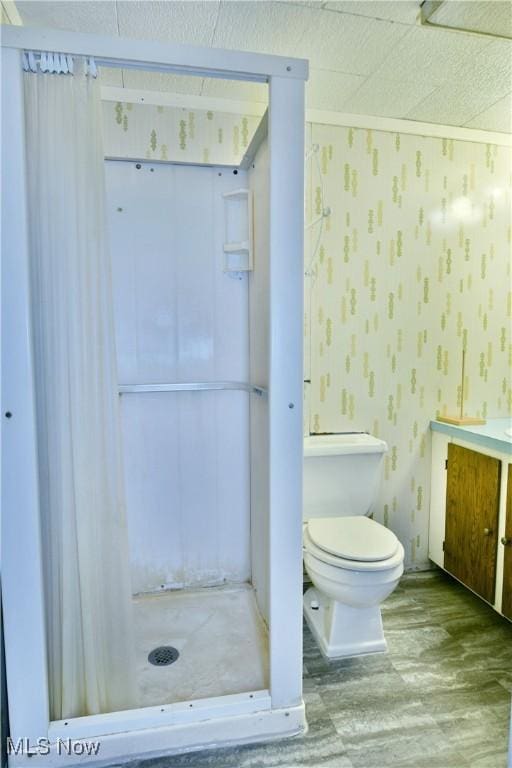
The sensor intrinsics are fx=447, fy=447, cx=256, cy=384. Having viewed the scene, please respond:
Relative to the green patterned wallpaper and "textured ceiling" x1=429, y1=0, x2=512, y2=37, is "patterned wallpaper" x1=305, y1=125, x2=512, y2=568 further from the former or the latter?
"textured ceiling" x1=429, y1=0, x2=512, y2=37

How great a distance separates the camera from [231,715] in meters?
1.39

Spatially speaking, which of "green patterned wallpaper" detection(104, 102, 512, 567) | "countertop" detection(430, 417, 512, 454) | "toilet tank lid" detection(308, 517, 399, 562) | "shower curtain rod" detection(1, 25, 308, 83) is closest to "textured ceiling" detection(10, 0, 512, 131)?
"green patterned wallpaper" detection(104, 102, 512, 567)

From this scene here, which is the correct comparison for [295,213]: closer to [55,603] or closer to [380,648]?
[55,603]

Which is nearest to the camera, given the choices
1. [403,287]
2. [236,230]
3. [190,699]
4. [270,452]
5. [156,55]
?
[156,55]

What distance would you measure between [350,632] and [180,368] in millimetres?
1318

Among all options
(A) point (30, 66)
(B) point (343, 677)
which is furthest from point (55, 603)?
(A) point (30, 66)

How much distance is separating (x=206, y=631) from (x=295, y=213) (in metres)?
1.64

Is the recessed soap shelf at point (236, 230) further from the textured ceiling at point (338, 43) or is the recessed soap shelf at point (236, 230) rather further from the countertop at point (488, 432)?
the countertop at point (488, 432)

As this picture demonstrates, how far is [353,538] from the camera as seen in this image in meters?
1.81

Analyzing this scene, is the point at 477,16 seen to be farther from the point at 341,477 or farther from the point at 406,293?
the point at 341,477

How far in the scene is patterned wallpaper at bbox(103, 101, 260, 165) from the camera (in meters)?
1.95

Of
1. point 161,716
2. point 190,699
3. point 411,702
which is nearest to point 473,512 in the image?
point 411,702

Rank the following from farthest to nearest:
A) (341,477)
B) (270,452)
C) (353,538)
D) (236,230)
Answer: (341,477), (236,230), (353,538), (270,452)

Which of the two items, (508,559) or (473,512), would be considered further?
(473,512)
